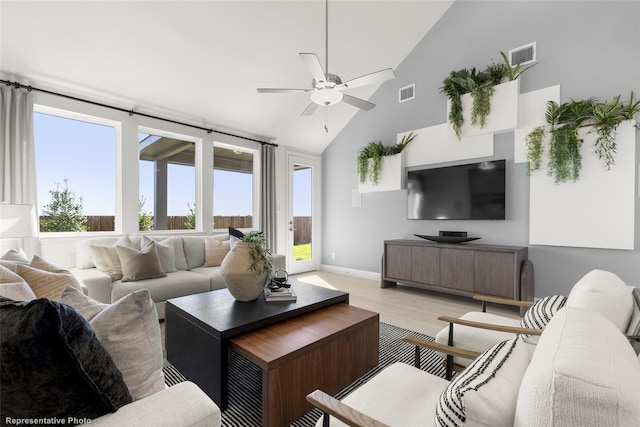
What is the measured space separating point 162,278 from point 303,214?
130 inches

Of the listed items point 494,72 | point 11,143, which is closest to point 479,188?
point 494,72

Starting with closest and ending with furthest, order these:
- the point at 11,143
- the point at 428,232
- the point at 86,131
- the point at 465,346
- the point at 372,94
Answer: the point at 465,346
the point at 11,143
the point at 86,131
the point at 428,232
the point at 372,94

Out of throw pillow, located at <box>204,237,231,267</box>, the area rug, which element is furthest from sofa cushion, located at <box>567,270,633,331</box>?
throw pillow, located at <box>204,237,231,267</box>

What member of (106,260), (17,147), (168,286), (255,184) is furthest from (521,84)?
(17,147)

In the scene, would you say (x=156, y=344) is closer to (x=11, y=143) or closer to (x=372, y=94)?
(x=11, y=143)

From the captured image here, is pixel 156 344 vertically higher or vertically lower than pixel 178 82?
lower

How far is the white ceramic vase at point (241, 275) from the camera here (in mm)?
2184

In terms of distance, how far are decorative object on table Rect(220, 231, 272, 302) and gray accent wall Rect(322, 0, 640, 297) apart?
3.17 m

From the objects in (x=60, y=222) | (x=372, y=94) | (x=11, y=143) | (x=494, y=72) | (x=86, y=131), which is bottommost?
(x=60, y=222)

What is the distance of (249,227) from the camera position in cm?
524

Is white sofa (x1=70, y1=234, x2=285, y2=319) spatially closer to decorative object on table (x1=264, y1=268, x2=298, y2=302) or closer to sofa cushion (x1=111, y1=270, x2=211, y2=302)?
sofa cushion (x1=111, y1=270, x2=211, y2=302)

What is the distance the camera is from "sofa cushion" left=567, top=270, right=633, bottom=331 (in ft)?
4.13

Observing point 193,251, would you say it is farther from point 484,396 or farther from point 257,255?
point 484,396

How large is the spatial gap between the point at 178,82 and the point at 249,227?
2505 mm
